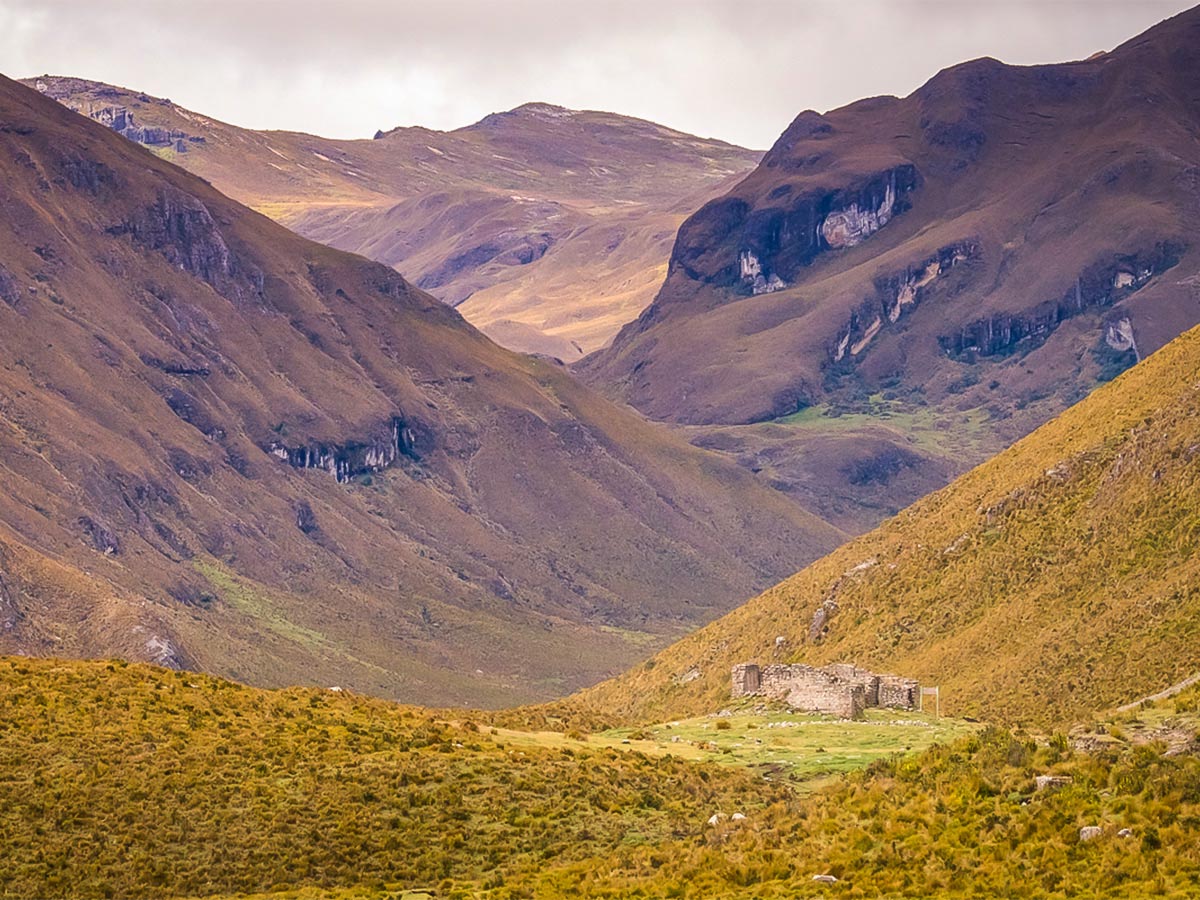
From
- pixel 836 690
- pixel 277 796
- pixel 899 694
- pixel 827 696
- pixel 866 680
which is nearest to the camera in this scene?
pixel 277 796

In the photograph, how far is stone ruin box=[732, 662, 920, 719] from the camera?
75.3 metres

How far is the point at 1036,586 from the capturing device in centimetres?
10644

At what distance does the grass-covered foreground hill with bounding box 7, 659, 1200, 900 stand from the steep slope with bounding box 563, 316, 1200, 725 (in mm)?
23971

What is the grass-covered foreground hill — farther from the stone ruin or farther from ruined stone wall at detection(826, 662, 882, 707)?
ruined stone wall at detection(826, 662, 882, 707)

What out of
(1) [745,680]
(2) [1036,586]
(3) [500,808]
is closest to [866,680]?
(1) [745,680]

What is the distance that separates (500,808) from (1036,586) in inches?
2102

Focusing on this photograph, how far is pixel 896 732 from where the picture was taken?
68.6 meters

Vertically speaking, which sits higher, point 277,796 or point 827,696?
point 827,696

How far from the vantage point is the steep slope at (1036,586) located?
91.4 meters

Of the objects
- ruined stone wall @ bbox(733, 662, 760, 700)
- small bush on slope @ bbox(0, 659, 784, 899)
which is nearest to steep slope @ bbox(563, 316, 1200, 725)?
ruined stone wall @ bbox(733, 662, 760, 700)

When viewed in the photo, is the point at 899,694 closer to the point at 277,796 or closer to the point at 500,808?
the point at 500,808

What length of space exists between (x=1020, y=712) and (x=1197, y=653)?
9.49 m

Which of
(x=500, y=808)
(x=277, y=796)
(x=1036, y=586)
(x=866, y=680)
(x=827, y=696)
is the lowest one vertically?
(x=500, y=808)

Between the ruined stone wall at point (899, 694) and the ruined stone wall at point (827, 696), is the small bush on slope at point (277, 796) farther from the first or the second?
the ruined stone wall at point (899, 694)
